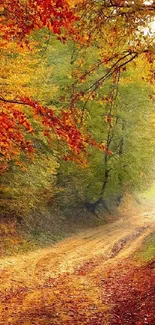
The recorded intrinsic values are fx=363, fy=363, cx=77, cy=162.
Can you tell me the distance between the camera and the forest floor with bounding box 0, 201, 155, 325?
8.03m

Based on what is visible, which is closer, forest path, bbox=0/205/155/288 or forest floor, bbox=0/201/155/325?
forest floor, bbox=0/201/155/325

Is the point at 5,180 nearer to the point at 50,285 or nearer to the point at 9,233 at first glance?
the point at 9,233

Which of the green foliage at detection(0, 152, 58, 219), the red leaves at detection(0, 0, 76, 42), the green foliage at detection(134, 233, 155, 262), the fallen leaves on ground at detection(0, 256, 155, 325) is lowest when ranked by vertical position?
the fallen leaves on ground at detection(0, 256, 155, 325)

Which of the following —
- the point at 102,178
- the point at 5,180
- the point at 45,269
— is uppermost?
the point at 102,178

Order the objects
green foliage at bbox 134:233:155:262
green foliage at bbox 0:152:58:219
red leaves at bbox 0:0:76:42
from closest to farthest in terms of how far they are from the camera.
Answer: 1. red leaves at bbox 0:0:76:42
2. green foliage at bbox 134:233:155:262
3. green foliage at bbox 0:152:58:219

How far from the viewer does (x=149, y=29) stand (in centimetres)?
675

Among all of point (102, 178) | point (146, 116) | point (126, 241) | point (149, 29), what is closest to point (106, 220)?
point (102, 178)

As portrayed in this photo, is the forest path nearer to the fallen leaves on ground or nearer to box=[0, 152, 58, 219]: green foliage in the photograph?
the fallen leaves on ground

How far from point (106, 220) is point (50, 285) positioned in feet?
41.2

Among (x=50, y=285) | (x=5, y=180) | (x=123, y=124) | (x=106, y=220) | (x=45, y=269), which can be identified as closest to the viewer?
(x=50, y=285)

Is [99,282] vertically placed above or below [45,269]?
below

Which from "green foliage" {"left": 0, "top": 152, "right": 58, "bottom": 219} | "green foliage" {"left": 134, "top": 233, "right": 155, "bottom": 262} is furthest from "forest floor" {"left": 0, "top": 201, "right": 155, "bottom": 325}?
"green foliage" {"left": 0, "top": 152, "right": 58, "bottom": 219}

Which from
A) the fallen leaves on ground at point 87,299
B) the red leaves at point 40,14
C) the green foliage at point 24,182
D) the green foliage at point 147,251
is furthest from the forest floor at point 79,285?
the red leaves at point 40,14

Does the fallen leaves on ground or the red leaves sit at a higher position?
the red leaves
